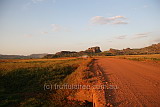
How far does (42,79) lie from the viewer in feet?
38.5

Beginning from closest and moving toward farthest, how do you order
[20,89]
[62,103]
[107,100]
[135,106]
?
[135,106]
[107,100]
[62,103]
[20,89]

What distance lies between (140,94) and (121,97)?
113 cm

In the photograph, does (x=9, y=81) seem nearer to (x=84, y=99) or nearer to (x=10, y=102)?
(x=10, y=102)

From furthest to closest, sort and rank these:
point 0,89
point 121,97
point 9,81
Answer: point 9,81 < point 0,89 < point 121,97

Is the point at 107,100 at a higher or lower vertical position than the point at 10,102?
higher

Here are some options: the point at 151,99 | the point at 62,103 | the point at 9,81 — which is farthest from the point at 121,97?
the point at 9,81

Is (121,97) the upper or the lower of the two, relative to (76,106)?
upper

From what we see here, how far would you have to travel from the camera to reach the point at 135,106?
14.8 ft

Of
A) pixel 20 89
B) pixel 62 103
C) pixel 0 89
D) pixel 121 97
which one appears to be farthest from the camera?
pixel 20 89

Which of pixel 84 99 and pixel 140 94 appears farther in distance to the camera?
pixel 84 99

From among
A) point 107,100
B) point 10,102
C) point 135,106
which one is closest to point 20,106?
point 10,102

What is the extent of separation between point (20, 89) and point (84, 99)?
641 cm

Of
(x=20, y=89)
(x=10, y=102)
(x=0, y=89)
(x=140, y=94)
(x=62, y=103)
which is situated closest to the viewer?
(x=140, y=94)

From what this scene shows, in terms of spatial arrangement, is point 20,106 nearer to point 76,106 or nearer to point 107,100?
point 76,106
